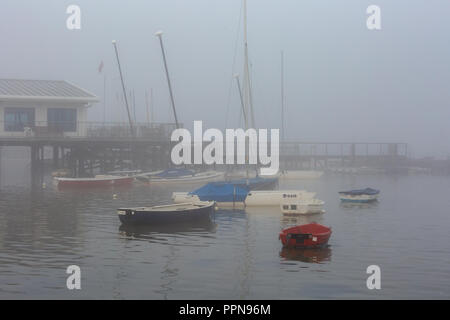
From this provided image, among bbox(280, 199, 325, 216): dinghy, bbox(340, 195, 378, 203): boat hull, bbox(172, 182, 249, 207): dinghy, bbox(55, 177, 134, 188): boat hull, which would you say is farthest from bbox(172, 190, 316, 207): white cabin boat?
bbox(55, 177, 134, 188): boat hull

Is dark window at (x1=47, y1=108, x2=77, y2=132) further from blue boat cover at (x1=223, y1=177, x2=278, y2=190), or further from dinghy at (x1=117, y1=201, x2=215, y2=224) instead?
dinghy at (x1=117, y1=201, x2=215, y2=224)

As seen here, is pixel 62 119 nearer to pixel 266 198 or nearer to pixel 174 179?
pixel 174 179

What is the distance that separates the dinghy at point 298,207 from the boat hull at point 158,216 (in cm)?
687

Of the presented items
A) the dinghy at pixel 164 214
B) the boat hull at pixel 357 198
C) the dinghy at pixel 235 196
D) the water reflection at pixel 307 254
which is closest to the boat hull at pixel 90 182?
the dinghy at pixel 235 196

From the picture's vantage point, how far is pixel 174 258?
25203 mm

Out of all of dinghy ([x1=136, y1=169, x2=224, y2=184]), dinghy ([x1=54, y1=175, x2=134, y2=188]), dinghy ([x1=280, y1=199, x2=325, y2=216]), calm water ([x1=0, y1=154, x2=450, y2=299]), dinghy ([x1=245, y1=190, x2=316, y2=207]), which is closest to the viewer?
A: calm water ([x1=0, y1=154, x2=450, y2=299])

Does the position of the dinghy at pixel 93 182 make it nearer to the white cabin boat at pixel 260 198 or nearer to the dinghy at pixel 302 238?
the white cabin boat at pixel 260 198

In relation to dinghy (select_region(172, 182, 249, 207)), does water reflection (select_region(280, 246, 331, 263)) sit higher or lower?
lower

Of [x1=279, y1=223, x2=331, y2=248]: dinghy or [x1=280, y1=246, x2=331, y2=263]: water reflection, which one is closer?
[x1=280, y1=246, x2=331, y2=263]: water reflection

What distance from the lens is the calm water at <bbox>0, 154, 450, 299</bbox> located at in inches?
795

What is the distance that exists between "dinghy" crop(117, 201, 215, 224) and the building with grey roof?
35046mm

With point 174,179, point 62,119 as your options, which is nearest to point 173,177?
point 174,179

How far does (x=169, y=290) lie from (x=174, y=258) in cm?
520
